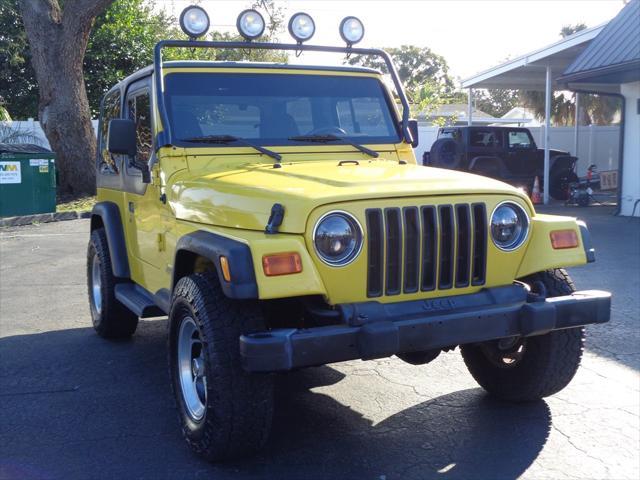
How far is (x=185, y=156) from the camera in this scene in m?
4.48

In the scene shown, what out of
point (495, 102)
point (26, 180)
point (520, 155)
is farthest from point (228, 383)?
point (495, 102)

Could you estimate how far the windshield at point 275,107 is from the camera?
15.2ft

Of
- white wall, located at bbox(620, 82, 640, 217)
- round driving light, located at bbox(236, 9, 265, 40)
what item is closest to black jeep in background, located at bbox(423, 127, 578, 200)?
white wall, located at bbox(620, 82, 640, 217)

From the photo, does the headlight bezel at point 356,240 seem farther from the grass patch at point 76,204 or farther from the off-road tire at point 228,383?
the grass patch at point 76,204

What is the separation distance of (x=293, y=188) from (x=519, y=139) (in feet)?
52.3

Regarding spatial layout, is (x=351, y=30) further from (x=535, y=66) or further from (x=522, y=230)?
(x=535, y=66)

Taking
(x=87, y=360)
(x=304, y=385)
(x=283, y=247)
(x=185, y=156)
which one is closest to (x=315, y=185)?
(x=283, y=247)

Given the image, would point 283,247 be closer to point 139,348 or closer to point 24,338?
point 139,348

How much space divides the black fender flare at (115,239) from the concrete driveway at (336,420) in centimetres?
68

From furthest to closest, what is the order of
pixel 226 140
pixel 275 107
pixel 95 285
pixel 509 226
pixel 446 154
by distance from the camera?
pixel 446 154 → pixel 95 285 → pixel 275 107 → pixel 226 140 → pixel 509 226

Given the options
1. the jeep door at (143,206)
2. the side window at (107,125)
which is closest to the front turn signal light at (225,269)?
the jeep door at (143,206)

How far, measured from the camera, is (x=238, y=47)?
4969 mm

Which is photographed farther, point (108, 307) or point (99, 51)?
point (99, 51)

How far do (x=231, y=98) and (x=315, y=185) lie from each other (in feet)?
4.63
